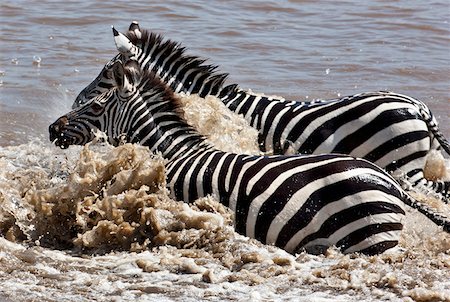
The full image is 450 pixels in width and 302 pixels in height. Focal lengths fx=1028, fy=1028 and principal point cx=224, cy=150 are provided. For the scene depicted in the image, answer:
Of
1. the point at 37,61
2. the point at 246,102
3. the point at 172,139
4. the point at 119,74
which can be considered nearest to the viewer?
the point at 172,139

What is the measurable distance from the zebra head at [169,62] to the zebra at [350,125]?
11 mm

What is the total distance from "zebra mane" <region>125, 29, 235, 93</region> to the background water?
2124 mm

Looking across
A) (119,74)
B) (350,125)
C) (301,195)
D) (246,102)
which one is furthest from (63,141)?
(301,195)

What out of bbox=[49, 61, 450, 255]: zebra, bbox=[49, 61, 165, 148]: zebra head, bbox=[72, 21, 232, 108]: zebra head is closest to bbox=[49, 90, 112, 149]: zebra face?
bbox=[49, 61, 165, 148]: zebra head

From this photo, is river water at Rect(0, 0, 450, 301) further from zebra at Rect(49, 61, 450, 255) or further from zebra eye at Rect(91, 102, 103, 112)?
zebra eye at Rect(91, 102, 103, 112)

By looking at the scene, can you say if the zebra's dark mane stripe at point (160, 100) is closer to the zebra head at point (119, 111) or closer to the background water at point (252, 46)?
the zebra head at point (119, 111)

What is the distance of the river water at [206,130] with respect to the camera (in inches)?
218

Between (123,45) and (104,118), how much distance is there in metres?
1.31

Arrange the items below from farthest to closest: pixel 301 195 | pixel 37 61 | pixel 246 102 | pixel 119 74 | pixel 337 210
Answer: pixel 37 61 < pixel 246 102 < pixel 119 74 < pixel 301 195 < pixel 337 210

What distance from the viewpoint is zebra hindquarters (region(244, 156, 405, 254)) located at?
5.79m

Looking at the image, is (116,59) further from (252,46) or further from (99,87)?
(252,46)

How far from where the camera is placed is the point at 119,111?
23.5 ft

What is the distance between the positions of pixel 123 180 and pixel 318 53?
8424 millimetres

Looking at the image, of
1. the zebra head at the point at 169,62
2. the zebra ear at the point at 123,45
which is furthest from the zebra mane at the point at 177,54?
the zebra ear at the point at 123,45
